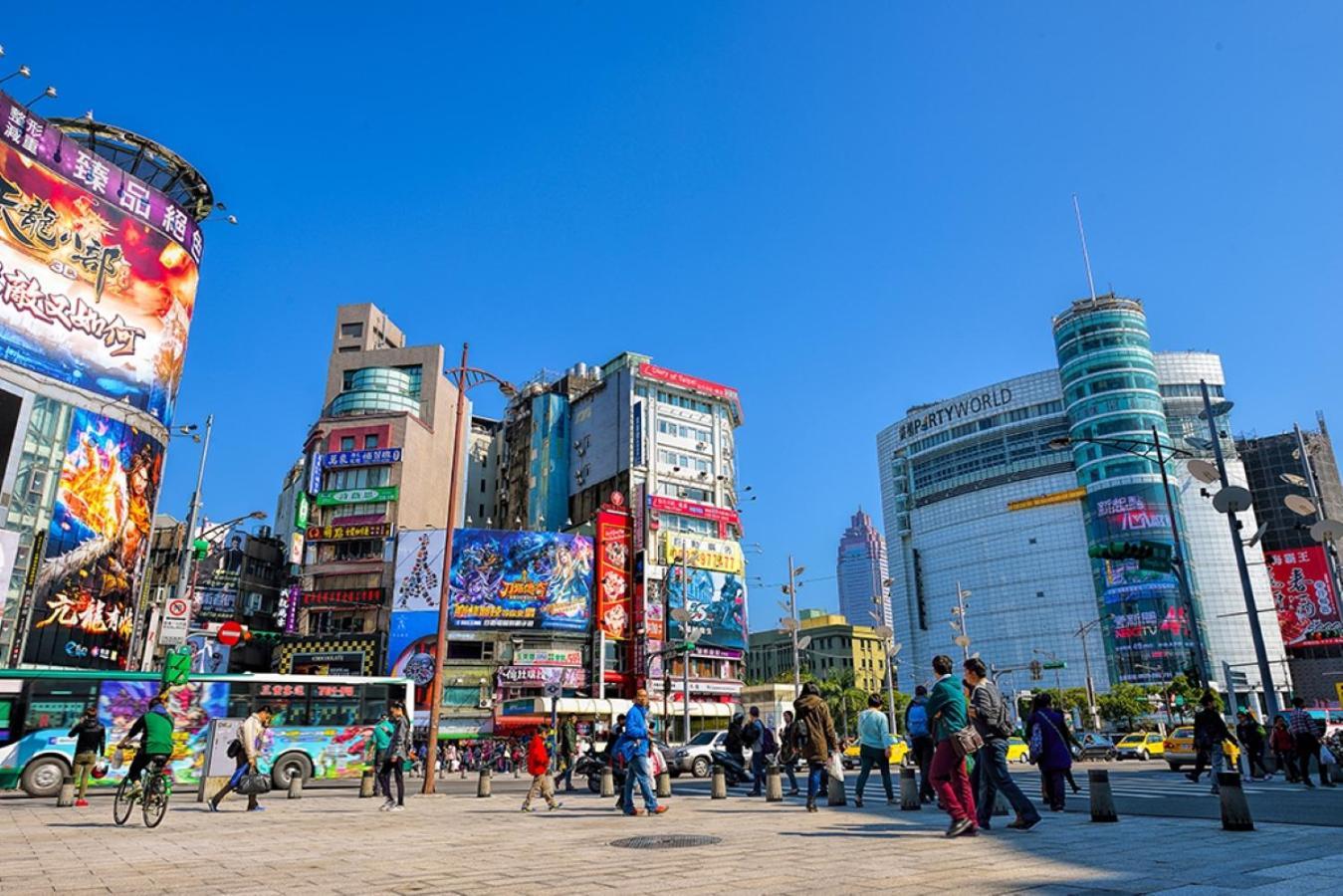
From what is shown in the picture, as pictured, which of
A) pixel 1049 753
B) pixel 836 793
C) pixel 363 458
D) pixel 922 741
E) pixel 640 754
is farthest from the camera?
pixel 363 458

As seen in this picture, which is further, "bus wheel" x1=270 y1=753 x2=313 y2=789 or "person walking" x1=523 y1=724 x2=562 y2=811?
"bus wheel" x1=270 y1=753 x2=313 y2=789

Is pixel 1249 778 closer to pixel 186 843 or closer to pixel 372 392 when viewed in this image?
pixel 186 843

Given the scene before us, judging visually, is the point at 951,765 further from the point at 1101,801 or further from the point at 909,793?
the point at 909,793

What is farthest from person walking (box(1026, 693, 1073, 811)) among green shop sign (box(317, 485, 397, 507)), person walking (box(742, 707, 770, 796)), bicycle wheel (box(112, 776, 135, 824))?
green shop sign (box(317, 485, 397, 507))

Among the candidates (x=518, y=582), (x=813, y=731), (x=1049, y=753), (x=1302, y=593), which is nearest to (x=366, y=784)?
(x=813, y=731)

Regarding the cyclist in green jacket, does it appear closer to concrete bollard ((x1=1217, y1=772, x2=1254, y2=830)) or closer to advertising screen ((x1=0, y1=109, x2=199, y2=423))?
concrete bollard ((x1=1217, y1=772, x2=1254, y2=830))

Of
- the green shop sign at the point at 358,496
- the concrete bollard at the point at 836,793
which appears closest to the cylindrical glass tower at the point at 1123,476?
the green shop sign at the point at 358,496

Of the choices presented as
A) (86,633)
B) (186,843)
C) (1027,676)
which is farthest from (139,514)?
(1027,676)

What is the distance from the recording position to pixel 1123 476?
311 ft

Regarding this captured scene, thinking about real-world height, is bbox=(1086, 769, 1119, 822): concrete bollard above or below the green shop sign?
below

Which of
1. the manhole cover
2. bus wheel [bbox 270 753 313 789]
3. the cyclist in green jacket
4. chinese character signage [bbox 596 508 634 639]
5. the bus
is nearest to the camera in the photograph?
the manhole cover

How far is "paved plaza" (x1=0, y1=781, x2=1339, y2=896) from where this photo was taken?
5.97m

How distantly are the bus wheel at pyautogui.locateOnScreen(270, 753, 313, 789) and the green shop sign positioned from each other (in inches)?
1505

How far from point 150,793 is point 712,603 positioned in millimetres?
49811
